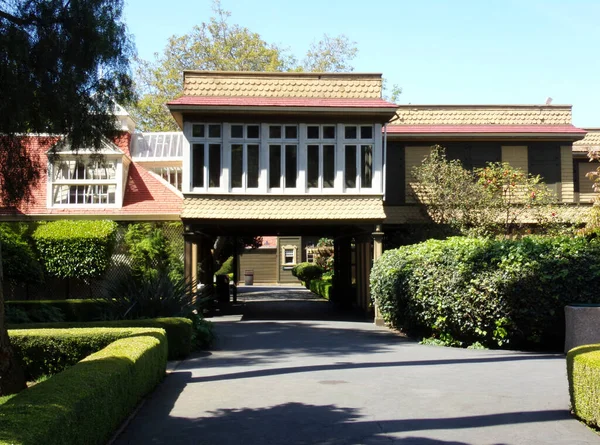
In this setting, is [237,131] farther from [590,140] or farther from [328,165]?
[590,140]

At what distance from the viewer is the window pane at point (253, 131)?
21.0 m

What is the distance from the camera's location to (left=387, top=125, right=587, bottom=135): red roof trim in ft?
78.4

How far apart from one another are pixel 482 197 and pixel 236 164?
7.41 metres

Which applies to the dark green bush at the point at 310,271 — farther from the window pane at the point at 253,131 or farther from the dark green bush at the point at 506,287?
the dark green bush at the point at 506,287

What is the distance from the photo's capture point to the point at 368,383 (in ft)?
33.6

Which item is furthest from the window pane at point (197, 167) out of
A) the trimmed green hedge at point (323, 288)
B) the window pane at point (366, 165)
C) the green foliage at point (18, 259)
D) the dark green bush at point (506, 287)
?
the trimmed green hedge at point (323, 288)

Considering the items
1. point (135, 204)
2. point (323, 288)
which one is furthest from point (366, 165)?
point (323, 288)

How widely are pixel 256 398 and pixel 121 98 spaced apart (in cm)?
587

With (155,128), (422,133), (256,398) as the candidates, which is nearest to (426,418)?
(256,398)

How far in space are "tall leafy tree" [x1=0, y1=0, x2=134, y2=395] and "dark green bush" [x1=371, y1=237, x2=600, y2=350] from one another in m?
7.40

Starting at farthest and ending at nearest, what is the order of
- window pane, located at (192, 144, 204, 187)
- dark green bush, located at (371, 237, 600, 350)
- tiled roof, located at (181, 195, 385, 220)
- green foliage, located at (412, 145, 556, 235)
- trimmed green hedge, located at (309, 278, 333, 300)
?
1. trimmed green hedge, located at (309, 278, 333, 300)
2. green foliage, located at (412, 145, 556, 235)
3. window pane, located at (192, 144, 204, 187)
4. tiled roof, located at (181, 195, 385, 220)
5. dark green bush, located at (371, 237, 600, 350)

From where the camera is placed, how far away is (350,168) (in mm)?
20984

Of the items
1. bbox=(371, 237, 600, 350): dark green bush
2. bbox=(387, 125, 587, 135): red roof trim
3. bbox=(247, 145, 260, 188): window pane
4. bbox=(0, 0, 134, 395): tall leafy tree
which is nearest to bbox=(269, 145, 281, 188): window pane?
bbox=(247, 145, 260, 188): window pane

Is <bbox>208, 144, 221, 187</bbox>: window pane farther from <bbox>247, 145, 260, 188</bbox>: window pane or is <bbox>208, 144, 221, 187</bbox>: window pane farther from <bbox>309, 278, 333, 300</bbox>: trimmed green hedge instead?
<bbox>309, 278, 333, 300</bbox>: trimmed green hedge
